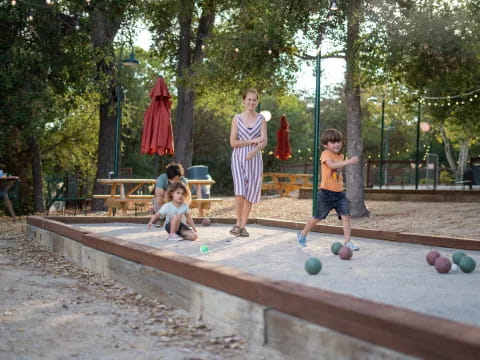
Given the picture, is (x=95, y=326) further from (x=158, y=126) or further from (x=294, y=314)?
(x=158, y=126)

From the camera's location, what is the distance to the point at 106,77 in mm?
15898

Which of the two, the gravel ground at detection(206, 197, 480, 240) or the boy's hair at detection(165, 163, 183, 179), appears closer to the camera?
the boy's hair at detection(165, 163, 183, 179)

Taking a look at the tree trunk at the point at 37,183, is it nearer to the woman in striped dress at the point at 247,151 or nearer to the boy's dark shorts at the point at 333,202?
the woman in striped dress at the point at 247,151

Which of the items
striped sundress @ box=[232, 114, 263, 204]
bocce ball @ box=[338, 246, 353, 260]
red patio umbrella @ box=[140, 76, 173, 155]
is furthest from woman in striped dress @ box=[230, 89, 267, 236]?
red patio umbrella @ box=[140, 76, 173, 155]

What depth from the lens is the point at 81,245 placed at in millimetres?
7383

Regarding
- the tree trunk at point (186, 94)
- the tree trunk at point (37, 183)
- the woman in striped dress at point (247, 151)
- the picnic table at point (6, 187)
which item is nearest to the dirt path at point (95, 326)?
the woman in striped dress at point (247, 151)

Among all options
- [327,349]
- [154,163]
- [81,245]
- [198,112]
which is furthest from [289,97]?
[154,163]

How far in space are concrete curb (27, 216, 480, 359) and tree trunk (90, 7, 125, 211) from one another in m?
10.8

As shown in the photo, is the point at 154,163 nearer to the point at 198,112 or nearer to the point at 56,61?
the point at 198,112

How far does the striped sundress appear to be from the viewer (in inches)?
306

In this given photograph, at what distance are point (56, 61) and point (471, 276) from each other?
12.7 m

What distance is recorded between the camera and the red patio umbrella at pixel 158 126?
43.3 ft

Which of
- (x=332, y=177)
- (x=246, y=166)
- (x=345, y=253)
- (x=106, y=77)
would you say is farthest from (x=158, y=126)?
(x=345, y=253)

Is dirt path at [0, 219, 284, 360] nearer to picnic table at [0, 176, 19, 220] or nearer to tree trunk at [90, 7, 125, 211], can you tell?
picnic table at [0, 176, 19, 220]
